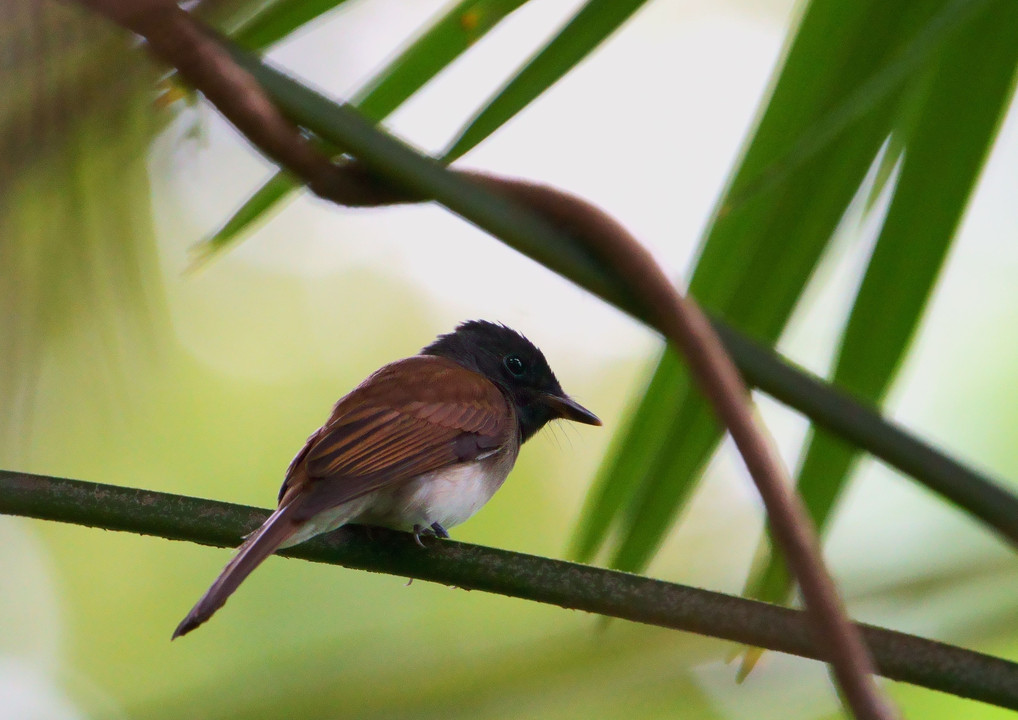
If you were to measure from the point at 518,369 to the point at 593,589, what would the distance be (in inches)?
86.3

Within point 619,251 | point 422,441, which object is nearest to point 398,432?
point 422,441

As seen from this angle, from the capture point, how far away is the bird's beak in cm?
331

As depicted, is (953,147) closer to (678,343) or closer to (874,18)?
(874,18)

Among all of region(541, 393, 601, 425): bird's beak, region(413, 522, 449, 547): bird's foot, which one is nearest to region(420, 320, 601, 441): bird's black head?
region(541, 393, 601, 425): bird's beak

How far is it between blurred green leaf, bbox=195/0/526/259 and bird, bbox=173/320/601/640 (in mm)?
518

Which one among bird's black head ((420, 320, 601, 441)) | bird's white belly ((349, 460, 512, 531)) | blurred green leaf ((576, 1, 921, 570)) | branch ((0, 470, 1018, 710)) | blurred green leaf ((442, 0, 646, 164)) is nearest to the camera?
branch ((0, 470, 1018, 710))

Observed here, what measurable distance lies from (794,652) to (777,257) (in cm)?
79

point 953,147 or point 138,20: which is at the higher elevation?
point 953,147

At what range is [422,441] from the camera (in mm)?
2734

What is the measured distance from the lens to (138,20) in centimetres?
103

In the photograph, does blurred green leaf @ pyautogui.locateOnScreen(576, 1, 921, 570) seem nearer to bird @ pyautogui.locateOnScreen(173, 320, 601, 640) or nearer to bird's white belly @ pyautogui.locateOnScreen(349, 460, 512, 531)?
bird @ pyautogui.locateOnScreen(173, 320, 601, 640)

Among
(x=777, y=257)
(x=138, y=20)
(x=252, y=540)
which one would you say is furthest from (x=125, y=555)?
(x=138, y=20)

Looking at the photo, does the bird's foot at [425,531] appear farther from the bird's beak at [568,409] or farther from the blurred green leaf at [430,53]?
the blurred green leaf at [430,53]

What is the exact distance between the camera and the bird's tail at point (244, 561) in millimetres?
1597
